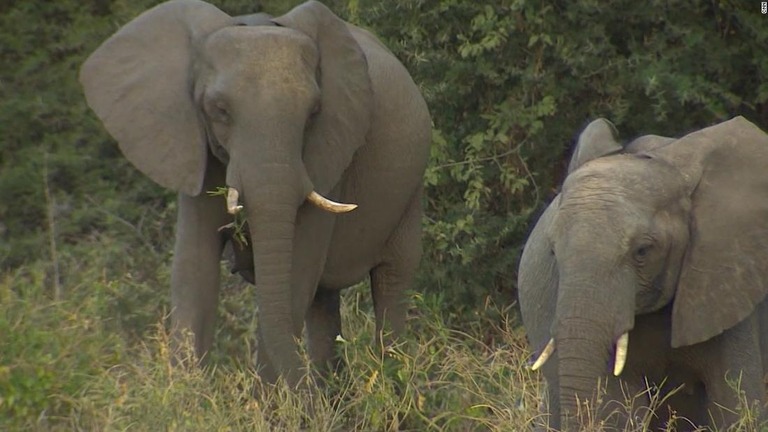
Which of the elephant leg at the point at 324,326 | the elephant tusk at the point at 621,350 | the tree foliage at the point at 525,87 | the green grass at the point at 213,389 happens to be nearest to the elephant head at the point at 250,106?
the green grass at the point at 213,389

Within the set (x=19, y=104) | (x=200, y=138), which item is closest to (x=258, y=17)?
(x=200, y=138)

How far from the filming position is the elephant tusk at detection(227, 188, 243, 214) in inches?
266

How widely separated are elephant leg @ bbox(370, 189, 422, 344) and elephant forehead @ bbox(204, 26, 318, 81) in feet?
4.40

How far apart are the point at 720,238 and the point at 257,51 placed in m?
1.90

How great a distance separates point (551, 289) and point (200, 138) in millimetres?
1636

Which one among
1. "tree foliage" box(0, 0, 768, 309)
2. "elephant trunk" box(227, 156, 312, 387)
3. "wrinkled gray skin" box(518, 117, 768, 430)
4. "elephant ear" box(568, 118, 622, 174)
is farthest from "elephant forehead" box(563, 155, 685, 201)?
"tree foliage" box(0, 0, 768, 309)

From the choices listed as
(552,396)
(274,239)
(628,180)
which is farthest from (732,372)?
(274,239)

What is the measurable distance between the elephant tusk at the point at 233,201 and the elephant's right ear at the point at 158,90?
278 mm

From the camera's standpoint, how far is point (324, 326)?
8.23 meters

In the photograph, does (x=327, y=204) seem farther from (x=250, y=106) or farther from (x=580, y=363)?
(x=580, y=363)

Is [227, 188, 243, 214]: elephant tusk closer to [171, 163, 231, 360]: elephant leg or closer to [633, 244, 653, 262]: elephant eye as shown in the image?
[171, 163, 231, 360]: elephant leg

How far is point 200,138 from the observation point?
7141mm

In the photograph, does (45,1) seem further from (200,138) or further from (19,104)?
(200,138)

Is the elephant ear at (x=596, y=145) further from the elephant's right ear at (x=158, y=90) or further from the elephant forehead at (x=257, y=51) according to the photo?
the elephant's right ear at (x=158, y=90)
